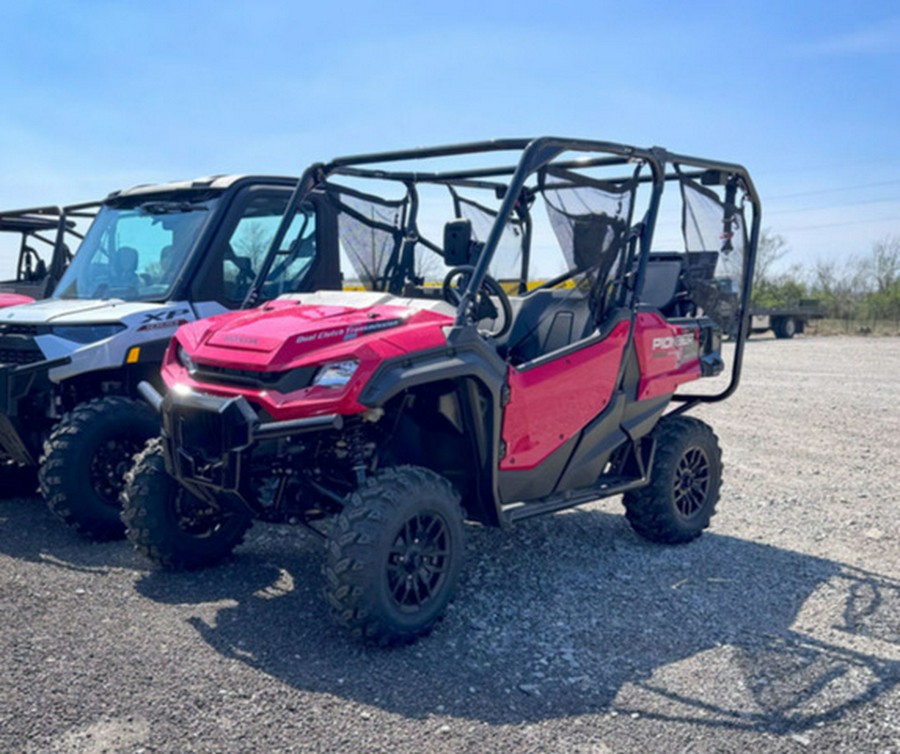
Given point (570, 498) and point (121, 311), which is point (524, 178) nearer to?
point (570, 498)

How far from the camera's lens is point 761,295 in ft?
133

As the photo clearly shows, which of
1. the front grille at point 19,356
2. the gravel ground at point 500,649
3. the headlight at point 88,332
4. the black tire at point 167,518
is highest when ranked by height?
the headlight at point 88,332

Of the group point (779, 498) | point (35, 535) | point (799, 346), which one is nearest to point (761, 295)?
point (799, 346)

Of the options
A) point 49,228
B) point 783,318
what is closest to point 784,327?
point 783,318

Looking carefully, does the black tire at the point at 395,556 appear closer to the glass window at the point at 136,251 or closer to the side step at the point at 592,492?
the side step at the point at 592,492

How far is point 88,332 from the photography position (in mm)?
6445

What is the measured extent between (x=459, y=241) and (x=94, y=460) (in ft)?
9.19

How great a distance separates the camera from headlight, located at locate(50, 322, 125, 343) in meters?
6.43

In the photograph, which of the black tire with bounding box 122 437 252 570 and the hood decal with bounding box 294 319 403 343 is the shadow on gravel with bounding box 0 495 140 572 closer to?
the black tire with bounding box 122 437 252 570

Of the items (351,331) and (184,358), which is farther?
(184,358)

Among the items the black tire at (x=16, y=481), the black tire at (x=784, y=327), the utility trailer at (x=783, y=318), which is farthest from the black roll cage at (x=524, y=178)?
the black tire at (x=784, y=327)

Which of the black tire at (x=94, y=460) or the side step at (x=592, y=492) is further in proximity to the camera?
the black tire at (x=94, y=460)

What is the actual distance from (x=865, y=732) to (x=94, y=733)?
295 centimetres

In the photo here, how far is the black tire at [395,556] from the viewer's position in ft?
13.9
